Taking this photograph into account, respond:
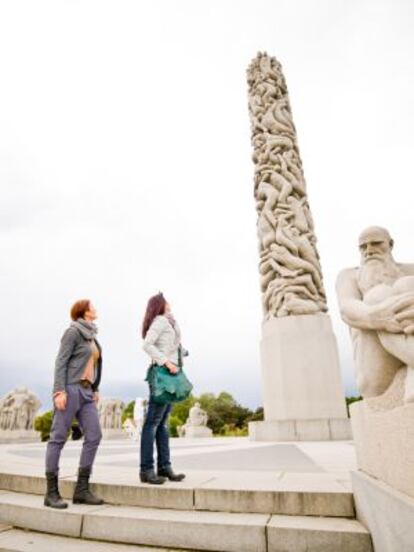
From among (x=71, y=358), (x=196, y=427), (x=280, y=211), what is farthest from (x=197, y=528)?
(x=196, y=427)

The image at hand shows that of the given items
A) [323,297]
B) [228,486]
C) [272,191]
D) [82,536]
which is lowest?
[82,536]

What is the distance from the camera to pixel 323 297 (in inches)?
380

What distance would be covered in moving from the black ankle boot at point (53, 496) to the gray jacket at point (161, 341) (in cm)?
126

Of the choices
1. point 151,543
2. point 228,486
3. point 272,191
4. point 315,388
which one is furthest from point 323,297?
point 151,543

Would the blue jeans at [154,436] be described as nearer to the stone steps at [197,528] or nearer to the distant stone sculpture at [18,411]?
the stone steps at [197,528]

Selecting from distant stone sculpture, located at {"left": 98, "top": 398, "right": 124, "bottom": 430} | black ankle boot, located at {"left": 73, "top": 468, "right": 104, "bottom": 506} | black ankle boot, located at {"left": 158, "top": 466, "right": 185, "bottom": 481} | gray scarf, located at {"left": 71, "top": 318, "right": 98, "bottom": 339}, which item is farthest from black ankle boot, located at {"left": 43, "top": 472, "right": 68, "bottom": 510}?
distant stone sculpture, located at {"left": 98, "top": 398, "right": 124, "bottom": 430}

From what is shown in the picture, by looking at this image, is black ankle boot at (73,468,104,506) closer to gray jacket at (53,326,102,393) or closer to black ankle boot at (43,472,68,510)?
black ankle boot at (43,472,68,510)

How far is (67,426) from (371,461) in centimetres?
247

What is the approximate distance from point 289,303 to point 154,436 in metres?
6.21

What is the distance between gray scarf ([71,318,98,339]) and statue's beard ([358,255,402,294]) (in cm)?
245

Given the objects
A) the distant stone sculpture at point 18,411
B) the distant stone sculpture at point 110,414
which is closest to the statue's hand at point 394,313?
the distant stone sculpture at point 18,411

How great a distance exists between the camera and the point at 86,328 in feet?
11.6

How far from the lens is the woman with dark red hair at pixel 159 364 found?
10.7 ft

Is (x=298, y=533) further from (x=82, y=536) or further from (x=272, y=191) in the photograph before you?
(x=272, y=191)
